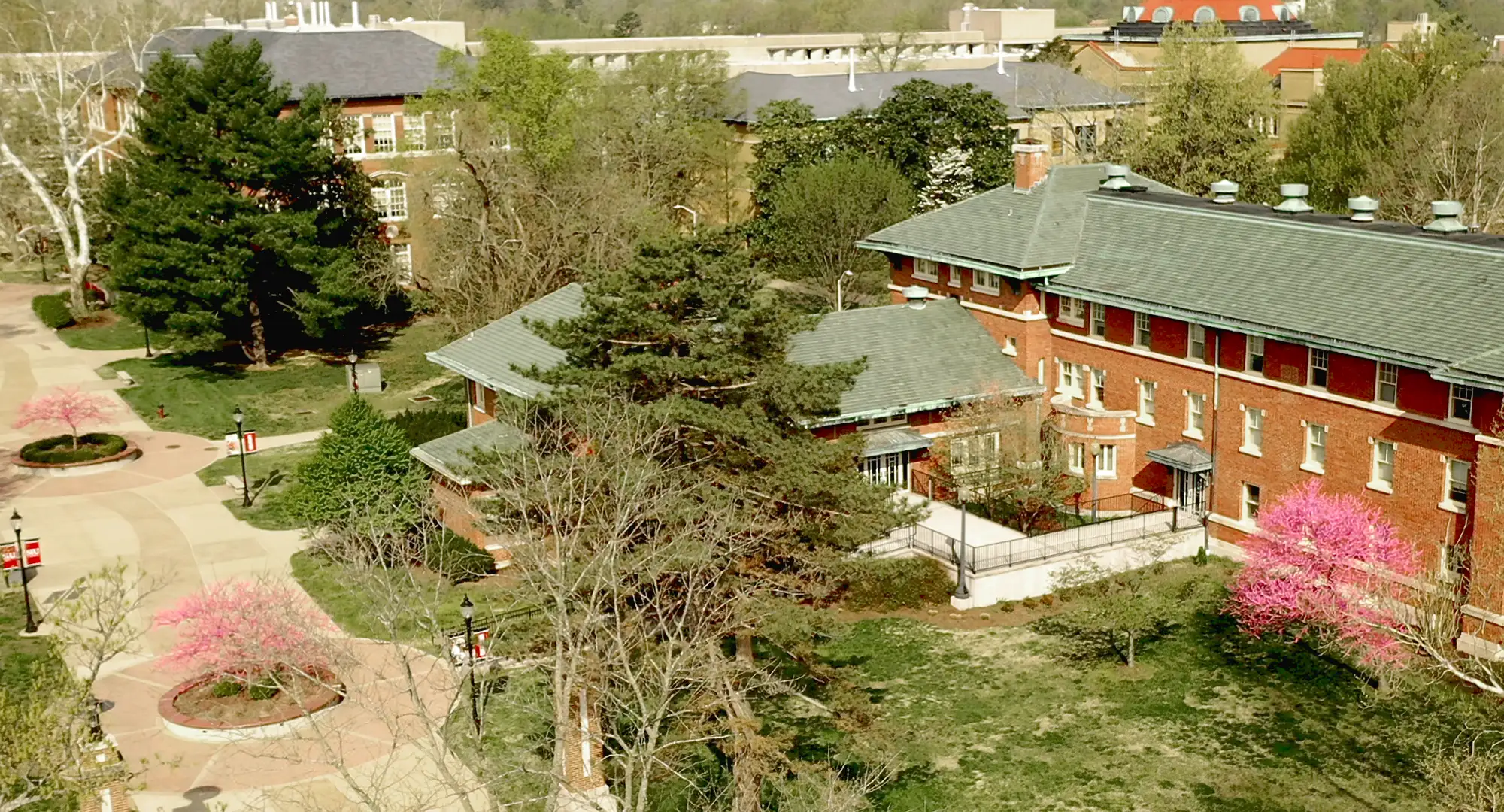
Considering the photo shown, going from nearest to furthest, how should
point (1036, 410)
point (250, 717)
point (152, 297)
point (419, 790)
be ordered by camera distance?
point (419, 790) < point (250, 717) < point (1036, 410) < point (152, 297)

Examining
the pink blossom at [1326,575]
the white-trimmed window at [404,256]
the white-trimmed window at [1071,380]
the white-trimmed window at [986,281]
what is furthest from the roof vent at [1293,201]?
the white-trimmed window at [404,256]

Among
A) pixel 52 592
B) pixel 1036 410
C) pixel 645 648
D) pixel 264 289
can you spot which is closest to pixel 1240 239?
pixel 1036 410

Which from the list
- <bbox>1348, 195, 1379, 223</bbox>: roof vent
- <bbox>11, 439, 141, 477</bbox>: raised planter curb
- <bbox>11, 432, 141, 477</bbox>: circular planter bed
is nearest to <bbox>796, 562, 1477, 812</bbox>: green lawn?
<bbox>1348, 195, 1379, 223</bbox>: roof vent

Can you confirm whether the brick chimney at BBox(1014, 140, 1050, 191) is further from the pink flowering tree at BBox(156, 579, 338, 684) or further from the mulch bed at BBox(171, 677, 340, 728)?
the mulch bed at BBox(171, 677, 340, 728)

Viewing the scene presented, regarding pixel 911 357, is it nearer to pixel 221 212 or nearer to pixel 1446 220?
pixel 1446 220

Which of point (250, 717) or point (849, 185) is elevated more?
point (849, 185)

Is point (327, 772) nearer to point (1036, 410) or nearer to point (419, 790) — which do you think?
point (419, 790)
